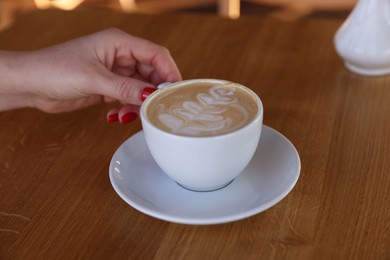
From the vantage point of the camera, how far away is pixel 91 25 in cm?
121

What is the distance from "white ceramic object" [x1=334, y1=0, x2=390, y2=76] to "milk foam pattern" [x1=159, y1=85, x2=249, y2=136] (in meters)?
0.32

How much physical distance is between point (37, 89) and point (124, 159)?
235 mm

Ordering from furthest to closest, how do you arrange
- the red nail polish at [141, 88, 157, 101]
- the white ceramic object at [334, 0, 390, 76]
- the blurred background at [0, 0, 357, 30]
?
the blurred background at [0, 0, 357, 30]
the white ceramic object at [334, 0, 390, 76]
the red nail polish at [141, 88, 157, 101]

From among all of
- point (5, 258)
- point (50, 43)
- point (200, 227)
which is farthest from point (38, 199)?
point (50, 43)

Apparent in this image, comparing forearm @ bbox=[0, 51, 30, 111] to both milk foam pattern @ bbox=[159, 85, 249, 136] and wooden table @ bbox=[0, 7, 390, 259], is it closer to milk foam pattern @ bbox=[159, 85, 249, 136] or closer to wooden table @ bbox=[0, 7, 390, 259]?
wooden table @ bbox=[0, 7, 390, 259]

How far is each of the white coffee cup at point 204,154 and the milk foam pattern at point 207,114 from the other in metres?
0.02

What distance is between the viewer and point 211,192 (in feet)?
2.26

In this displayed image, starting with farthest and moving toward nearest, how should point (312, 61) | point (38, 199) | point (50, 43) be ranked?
1. point (50, 43)
2. point (312, 61)
3. point (38, 199)

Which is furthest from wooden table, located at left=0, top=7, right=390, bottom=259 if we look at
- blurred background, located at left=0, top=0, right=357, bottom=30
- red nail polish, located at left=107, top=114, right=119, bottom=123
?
blurred background, located at left=0, top=0, right=357, bottom=30

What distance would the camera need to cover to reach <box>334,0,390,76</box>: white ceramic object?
939mm

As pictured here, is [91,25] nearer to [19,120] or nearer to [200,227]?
[19,120]

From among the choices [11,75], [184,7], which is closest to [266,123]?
[11,75]

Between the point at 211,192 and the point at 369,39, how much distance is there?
46 centimetres

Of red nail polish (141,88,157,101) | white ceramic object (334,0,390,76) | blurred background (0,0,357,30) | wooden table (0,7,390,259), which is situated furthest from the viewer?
blurred background (0,0,357,30)
